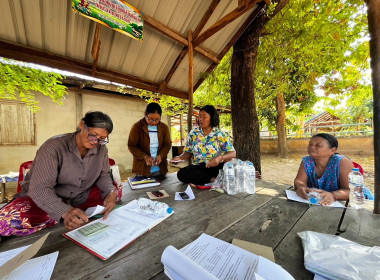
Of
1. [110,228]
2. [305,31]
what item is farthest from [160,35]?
[110,228]

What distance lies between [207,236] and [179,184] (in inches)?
55.3

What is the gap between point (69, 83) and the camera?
19.6 feet

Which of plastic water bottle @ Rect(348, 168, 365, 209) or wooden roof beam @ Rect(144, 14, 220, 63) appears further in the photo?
wooden roof beam @ Rect(144, 14, 220, 63)

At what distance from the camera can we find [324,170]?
2090 mm

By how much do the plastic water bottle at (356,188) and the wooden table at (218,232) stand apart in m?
0.34

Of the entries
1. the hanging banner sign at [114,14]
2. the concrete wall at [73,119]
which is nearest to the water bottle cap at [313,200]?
the hanging banner sign at [114,14]

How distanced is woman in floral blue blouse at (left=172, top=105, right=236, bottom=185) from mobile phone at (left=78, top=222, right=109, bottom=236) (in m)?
1.46

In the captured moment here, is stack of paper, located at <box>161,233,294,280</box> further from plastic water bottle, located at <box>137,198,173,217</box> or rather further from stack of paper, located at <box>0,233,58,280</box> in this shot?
stack of paper, located at <box>0,233,58,280</box>

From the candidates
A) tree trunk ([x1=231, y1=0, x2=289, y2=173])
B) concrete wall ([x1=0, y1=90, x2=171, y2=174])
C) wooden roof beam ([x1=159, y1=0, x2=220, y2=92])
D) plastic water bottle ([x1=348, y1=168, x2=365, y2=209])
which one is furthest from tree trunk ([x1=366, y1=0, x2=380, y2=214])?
concrete wall ([x1=0, y1=90, x2=171, y2=174])

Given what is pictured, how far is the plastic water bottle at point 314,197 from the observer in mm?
1683

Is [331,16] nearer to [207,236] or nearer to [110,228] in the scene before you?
[207,236]

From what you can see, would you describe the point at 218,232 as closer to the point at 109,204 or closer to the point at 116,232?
the point at 116,232

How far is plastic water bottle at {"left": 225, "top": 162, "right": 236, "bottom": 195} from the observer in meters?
2.08

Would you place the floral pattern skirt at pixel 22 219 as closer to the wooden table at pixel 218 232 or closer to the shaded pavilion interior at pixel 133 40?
the wooden table at pixel 218 232
